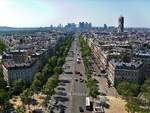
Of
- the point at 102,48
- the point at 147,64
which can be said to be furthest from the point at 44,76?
the point at 102,48

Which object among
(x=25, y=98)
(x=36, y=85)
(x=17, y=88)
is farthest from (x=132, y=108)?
(x=17, y=88)

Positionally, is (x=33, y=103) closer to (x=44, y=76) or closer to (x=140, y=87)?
(x=44, y=76)

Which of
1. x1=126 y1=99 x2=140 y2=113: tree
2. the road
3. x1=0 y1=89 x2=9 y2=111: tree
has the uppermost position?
x1=0 y1=89 x2=9 y2=111: tree

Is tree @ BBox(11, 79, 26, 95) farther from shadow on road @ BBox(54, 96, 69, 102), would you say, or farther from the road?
shadow on road @ BBox(54, 96, 69, 102)

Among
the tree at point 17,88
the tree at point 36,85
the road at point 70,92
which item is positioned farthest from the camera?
the tree at point 17,88

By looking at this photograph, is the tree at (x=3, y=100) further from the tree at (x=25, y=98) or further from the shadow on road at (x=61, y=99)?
the shadow on road at (x=61, y=99)

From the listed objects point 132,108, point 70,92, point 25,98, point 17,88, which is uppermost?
point 25,98

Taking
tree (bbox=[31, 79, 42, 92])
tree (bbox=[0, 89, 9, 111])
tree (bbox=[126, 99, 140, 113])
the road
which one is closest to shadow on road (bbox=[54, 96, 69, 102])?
the road

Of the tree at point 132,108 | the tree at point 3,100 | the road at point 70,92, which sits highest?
the tree at point 3,100

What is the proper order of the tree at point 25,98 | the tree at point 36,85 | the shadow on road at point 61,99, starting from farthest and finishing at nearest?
the tree at point 36,85 → the shadow on road at point 61,99 → the tree at point 25,98

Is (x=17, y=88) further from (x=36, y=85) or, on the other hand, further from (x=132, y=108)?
(x=132, y=108)

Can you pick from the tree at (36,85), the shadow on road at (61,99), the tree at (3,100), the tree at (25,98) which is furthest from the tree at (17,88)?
the tree at (3,100)
